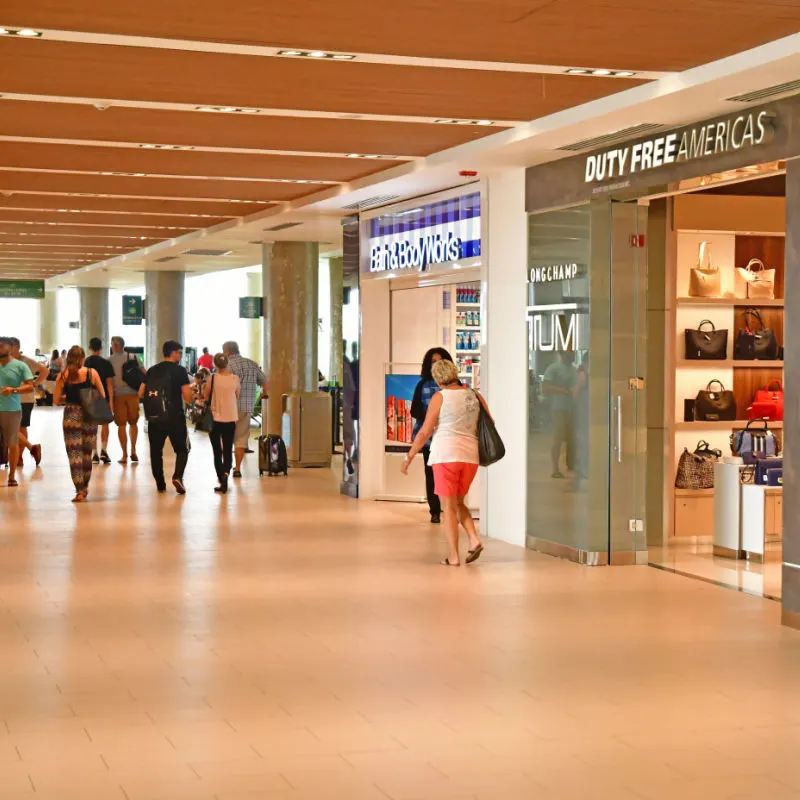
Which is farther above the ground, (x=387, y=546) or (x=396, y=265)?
(x=396, y=265)

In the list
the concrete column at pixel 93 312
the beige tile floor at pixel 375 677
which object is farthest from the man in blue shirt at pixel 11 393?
the concrete column at pixel 93 312

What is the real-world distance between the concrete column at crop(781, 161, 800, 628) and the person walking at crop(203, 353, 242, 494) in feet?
27.3

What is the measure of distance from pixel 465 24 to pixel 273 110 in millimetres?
2799

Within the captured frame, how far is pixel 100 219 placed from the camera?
17766 mm

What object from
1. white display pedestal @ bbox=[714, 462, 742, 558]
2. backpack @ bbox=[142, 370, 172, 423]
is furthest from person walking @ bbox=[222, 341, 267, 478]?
white display pedestal @ bbox=[714, 462, 742, 558]

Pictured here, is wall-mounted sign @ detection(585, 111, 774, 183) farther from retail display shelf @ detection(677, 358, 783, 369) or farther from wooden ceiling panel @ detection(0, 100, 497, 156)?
retail display shelf @ detection(677, 358, 783, 369)

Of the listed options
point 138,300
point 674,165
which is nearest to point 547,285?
point 674,165

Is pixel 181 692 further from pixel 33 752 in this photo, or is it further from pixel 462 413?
pixel 462 413

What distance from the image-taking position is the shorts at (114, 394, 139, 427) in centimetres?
1967

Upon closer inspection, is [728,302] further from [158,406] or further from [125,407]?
[125,407]

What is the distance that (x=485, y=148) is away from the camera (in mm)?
10562

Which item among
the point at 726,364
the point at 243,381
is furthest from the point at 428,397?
the point at 243,381

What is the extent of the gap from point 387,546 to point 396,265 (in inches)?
159

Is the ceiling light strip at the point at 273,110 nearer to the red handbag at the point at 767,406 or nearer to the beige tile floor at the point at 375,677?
the beige tile floor at the point at 375,677
